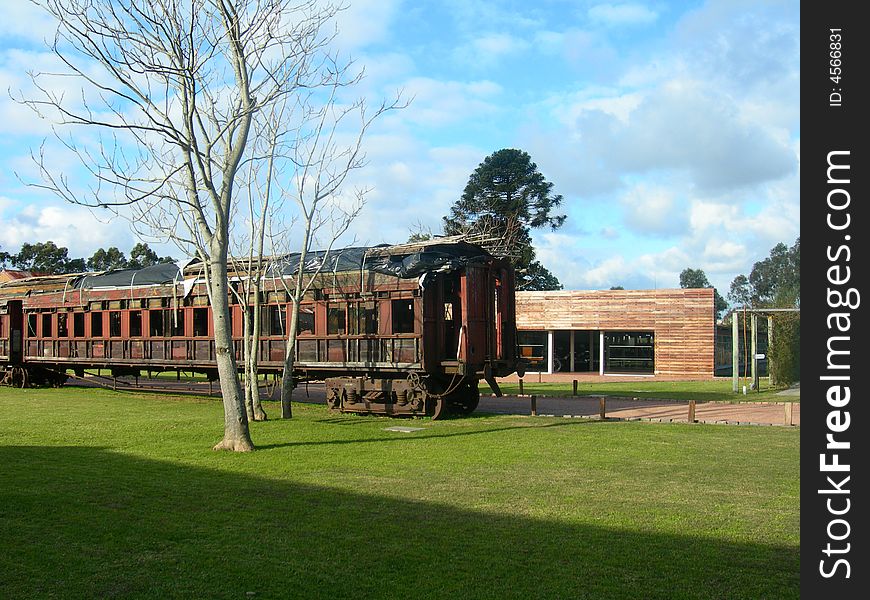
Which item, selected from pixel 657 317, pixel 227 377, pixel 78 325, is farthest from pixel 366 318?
pixel 657 317

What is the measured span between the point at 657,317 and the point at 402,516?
29641 millimetres

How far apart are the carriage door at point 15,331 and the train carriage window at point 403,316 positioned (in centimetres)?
1647

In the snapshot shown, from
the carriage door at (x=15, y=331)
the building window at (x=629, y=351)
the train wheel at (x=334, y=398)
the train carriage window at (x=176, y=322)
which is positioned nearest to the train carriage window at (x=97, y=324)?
the train carriage window at (x=176, y=322)

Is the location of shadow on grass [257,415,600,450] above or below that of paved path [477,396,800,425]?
above

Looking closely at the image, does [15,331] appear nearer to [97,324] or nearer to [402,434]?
[97,324]

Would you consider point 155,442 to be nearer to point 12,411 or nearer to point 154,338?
point 12,411

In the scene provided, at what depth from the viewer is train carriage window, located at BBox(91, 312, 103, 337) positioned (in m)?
24.6

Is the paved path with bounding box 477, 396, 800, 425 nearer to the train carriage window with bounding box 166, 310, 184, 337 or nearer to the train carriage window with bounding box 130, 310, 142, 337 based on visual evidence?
the train carriage window with bounding box 166, 310, 184, 337

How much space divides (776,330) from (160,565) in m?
25.5

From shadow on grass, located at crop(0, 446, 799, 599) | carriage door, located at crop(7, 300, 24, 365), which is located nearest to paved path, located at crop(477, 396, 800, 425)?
shadow on grass, located at crop(0, 446, 799, 599)

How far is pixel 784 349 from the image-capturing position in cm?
2722

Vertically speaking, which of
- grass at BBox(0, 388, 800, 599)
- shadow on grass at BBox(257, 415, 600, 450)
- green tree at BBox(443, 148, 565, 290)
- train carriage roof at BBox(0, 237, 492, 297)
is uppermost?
green tree at BBox(443, 148, 565, 290)

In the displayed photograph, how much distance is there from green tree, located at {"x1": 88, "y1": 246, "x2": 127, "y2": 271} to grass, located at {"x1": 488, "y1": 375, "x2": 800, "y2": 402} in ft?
140

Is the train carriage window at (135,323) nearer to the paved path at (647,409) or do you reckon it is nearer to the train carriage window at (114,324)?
the train carriage window at (114,324)
